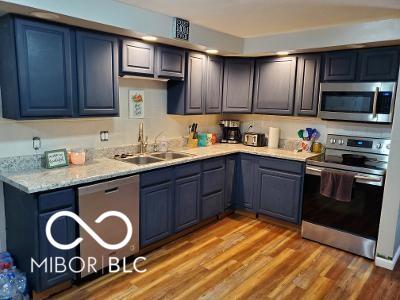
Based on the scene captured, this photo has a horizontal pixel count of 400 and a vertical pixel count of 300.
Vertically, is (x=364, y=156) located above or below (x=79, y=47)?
below

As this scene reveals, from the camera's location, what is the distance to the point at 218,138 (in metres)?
4.57

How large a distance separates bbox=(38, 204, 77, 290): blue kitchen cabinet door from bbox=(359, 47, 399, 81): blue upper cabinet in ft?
10.3

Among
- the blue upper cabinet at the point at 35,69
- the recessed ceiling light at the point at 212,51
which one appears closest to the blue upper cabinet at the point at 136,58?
the blue upper cabinet at the point at 35,69

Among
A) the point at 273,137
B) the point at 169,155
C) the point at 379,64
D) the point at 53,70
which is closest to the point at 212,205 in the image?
the point at 169,155

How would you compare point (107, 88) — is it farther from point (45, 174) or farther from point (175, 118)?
point (175, 118)

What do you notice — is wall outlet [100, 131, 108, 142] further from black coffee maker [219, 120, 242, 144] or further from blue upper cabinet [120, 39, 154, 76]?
black coffee maker [219, 120, 242, 144]

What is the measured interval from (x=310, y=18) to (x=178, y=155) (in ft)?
6.42

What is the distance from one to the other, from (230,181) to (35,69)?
2.55 m

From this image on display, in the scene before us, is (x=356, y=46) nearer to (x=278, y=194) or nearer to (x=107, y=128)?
(x=278, y=194)

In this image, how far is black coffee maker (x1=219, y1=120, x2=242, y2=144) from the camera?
176 inches

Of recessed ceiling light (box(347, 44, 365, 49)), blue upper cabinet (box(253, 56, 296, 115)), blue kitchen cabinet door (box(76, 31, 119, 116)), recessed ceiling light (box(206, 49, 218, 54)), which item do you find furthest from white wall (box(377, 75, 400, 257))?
blue kitchen cabinet door (box(76, 31, 119, 116))

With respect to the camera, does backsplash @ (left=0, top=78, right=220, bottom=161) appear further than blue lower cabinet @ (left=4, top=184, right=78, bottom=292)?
Yes

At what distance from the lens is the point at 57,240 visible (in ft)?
7.46

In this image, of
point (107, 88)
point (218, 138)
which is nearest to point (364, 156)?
point (218, 138)
